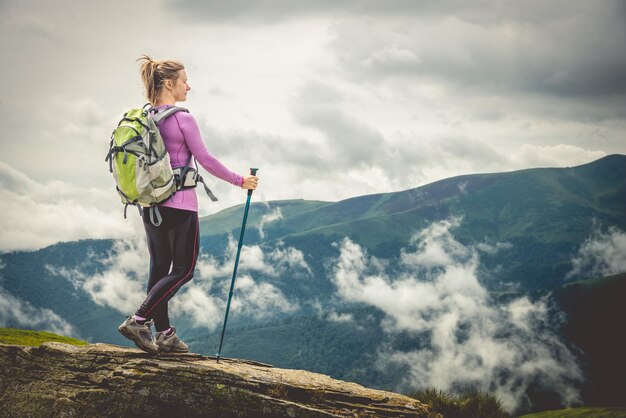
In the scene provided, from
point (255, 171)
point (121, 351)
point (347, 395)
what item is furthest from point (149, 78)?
point (347, 395)

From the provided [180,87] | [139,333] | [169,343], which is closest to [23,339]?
[169,343]

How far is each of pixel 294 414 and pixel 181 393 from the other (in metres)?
2.11

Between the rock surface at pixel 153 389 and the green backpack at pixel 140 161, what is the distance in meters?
3.54

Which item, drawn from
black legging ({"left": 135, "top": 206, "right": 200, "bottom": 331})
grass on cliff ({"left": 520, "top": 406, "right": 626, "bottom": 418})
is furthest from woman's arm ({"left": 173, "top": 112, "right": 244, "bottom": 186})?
grass on cliff ({"left": 520, "top": 406, "right": 626, "bottom": 418})

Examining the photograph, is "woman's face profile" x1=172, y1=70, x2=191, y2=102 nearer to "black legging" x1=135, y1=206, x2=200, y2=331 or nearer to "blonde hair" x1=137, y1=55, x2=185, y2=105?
"blonde hair" x1=137, y1=55, x2=185, y2=105

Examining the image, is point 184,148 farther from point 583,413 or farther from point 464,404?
point 583,413

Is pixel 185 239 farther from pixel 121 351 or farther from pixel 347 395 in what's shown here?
pixel 347 395

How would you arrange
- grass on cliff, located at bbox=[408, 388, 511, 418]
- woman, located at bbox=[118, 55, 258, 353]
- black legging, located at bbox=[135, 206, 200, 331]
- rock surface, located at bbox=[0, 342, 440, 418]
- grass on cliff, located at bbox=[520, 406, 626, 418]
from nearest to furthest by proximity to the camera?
1. woman, located at bbox=[118, 55, 258, 353]
2. black legging, located at bbox=[135, 206, 200, 331]
3. rock surface, located at bbox=[0, 342, 440, 418]
4. grass on cliff, located at bbox=[408, 388, 511, 418]
5. grass on cliff, located at bbox=[520, 406, 626, 418]

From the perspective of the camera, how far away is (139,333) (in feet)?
28.9

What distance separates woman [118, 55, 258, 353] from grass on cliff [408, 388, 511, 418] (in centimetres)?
656

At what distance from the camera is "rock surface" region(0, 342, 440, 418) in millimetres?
9336

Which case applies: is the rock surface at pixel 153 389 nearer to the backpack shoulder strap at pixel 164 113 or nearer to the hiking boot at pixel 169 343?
the hiking boot at pixel 169 343

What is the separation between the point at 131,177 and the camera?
A: 303 inches

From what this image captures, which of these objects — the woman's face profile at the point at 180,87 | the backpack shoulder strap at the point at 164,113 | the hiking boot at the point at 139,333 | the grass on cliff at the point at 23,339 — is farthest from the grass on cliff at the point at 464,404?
the grass on cliff at the point at 23,339
